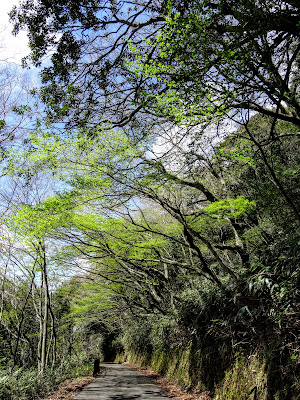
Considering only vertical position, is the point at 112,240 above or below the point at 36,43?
below

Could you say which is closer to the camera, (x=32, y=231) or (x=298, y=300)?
(x=298, y=300)

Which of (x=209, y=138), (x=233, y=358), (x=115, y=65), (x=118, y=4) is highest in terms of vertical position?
(x=118, y=4)

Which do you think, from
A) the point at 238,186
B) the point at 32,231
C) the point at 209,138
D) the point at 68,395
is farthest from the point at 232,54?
the point at 68,395

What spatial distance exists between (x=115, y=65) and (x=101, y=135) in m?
1.75

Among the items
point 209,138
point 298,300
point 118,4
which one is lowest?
point 298,300

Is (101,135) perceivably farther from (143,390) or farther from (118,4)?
(143,390)

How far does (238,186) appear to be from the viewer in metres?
9.11

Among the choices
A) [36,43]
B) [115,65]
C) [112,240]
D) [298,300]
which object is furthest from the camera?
[112,240]

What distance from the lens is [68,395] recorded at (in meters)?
8.36

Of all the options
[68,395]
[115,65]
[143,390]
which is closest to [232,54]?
[115,65]

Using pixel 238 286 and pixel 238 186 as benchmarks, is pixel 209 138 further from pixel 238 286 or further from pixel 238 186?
pixel 238 286

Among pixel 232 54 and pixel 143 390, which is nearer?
pixel 232 54

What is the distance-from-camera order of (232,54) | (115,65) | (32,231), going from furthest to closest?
(32,231) < (115,65) < (232,54)

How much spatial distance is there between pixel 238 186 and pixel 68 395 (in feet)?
28.6
